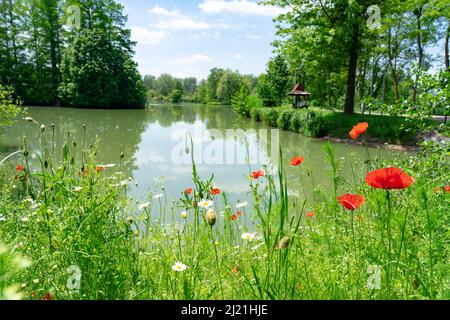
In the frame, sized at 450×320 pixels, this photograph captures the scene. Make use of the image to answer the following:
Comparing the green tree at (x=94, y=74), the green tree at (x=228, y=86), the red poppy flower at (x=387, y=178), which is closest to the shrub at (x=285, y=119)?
the red poppy flower at (x=387, y=178)

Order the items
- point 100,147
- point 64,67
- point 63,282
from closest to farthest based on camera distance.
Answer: point 63,282
point 100,147
point 64,67

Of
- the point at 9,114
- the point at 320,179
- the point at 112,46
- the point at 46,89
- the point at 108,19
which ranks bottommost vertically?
the point at 320,179

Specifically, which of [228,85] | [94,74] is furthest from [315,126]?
[228,85]

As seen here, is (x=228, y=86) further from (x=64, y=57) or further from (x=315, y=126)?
(x=315, y=126)

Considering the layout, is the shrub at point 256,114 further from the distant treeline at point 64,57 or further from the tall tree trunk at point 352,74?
the distant treeline at point 64,57

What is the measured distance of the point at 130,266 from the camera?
1282mm

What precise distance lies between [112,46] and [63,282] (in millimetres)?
35075

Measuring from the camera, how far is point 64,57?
31.2 m

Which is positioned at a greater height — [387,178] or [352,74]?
[352,74]
